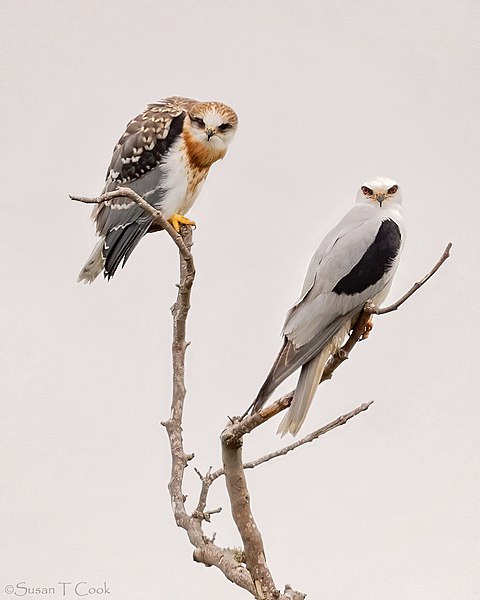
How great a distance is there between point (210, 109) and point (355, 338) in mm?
1080

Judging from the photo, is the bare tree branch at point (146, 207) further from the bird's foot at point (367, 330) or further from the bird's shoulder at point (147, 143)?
the bird's shoulder at point (147, 143)

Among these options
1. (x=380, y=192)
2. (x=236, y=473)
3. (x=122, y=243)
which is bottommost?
(x=236, y=473)

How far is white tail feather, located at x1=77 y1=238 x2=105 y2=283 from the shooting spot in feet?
10.3

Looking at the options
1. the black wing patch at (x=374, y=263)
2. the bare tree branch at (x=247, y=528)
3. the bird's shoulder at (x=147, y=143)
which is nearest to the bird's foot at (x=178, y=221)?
the bird's shoulder at (x=147, y=143)

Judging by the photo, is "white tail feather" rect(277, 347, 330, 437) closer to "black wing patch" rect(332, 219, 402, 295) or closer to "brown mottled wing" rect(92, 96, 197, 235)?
"black wing patch" rect(332, 219, 402, 295)

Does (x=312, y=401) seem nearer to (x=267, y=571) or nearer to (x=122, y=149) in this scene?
(x=267, y=571)

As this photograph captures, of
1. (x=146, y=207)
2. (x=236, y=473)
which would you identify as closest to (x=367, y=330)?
(x=236, y=473)

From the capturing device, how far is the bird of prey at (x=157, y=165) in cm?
302

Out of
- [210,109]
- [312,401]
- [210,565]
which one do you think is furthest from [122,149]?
[210,565]

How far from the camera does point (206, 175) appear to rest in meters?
3.25

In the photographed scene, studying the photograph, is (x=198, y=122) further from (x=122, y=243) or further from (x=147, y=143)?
(x=122, y=243)

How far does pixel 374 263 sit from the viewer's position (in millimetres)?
2441

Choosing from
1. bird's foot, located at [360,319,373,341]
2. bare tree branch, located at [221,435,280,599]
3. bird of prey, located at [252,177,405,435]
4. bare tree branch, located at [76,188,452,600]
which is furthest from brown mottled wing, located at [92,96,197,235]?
bare tree branch, located at [221,435,280,599]

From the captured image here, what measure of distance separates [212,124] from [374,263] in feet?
2.92
